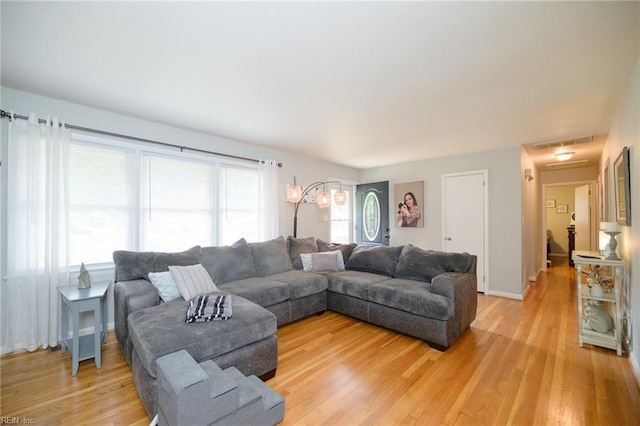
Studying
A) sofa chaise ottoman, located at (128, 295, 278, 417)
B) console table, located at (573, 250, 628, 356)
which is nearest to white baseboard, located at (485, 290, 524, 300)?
console table, located at (573, 250, 628, 356)

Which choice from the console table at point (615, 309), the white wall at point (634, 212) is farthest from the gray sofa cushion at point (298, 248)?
the white wall at point (634, 212)

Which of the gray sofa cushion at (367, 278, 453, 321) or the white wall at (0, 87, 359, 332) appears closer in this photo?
the white wall at (0, 87, 359, 332)

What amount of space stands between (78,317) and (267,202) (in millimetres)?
2683

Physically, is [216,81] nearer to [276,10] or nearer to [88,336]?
[276,10]

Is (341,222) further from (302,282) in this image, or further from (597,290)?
(597,290)

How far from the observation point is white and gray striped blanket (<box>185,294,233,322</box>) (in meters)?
2.04

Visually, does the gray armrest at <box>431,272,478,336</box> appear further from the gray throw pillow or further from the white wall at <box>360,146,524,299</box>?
the white wall at <box>360,146,524,299</box>

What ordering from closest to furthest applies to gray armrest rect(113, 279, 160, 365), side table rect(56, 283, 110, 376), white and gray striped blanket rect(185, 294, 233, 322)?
1. white and gray striped blanket rect(185, 294, 233, 322)
2. side table rect(56, 283, 110, 376)
3. gray armrest rect(113, 279, 160, 365)

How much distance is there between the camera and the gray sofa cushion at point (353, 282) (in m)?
3.28

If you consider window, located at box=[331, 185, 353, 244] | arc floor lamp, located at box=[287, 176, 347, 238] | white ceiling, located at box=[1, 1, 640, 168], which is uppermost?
white ceiling, located at box=[1, 1, 640, 168]

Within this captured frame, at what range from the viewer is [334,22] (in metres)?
1.63

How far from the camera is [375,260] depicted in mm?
3816

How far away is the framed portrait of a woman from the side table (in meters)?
4.93

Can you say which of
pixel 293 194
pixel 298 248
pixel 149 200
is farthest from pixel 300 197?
pixel 149 200
